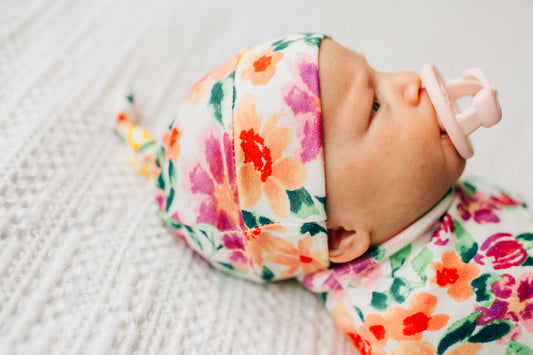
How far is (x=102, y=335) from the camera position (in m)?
0.62

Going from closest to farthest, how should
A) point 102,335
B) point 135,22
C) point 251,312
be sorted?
point 102,335 < point 251,312 < point 135,22

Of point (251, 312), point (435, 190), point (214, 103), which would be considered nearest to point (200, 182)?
point (214, 103)

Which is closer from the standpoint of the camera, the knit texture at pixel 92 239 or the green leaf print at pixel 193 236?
the knit texture at pixel 92 239

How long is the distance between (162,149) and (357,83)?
35 centimetres

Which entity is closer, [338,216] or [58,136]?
[338,216]

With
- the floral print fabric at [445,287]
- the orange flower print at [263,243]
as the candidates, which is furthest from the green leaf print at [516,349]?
the orange flower print at [263,243]

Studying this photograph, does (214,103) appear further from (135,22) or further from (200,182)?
(135,22)

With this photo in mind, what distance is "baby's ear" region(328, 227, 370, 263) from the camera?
677 mm

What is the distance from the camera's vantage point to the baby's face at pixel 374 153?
0.63 metres

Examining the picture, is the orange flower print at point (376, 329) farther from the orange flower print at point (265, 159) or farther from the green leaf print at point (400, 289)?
the orange flower print at point (265, 159)

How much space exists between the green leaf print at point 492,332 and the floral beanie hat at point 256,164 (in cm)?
24

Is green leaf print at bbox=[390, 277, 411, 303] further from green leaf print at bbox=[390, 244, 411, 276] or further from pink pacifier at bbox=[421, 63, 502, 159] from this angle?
pink pacifier at bbox=[421, 63, 502, 159]

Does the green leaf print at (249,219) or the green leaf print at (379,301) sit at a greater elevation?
the green leaf print at (249,219)

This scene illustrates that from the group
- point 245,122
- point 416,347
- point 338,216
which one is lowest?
point 416,347
